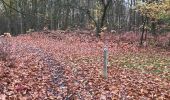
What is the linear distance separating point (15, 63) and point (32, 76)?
2156 millimetres

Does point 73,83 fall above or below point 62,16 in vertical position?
below

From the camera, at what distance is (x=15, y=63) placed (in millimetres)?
13852

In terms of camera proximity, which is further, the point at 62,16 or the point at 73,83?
the point at 62,16

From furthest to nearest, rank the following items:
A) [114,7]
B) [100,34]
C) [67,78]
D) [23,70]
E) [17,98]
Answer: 1. [114,7]
2. [100,34]
3. [23,70]
4. [67,78]
5. [17,98]

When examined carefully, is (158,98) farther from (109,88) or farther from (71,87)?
(71,87)

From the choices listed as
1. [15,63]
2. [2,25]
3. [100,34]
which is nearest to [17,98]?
[15,63]

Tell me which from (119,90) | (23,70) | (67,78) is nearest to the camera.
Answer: (119,90)

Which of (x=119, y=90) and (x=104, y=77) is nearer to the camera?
(x=119, y=90)

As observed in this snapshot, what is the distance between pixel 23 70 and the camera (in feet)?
42.2

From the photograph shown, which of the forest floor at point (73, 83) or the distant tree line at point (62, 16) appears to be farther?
the distant tree line at point (62, 16)

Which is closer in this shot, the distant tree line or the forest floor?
the forest floor

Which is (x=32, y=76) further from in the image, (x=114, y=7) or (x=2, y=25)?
(x=2, y=25)

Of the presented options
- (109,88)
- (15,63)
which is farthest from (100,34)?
(109,88)

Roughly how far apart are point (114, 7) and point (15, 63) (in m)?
47.1
